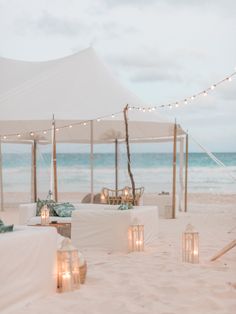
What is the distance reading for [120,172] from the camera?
3142cm

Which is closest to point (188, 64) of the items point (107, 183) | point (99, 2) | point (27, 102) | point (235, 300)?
point (99, 2)

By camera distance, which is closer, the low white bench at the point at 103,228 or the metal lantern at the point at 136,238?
the metal lantern at the point at 136,238

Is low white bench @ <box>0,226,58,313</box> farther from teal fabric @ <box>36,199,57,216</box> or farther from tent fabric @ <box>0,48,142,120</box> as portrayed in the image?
tent fabric @ <box>0,48,142,120</box>


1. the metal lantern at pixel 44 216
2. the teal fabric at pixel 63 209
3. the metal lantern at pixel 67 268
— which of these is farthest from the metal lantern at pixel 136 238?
the metal lantern at pixel 67 268

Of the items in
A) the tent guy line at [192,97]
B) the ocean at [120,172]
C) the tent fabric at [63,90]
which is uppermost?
the tent fabric at [63,90]

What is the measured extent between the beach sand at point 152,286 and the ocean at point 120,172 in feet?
52.5

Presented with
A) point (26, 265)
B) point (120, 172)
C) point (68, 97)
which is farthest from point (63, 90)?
point (120, 172)

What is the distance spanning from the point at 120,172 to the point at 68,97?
20.9 meters

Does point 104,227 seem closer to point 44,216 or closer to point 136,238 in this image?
point 136,238

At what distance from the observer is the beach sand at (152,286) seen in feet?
Answer: 11.8

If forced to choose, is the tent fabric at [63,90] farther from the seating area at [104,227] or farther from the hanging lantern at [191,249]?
the hanging lantern at [191,249]

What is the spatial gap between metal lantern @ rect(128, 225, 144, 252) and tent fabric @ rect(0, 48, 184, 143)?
14.0 feet

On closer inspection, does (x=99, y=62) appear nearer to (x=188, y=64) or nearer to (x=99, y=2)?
(x=99, y=2)

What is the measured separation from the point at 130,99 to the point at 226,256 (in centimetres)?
580
